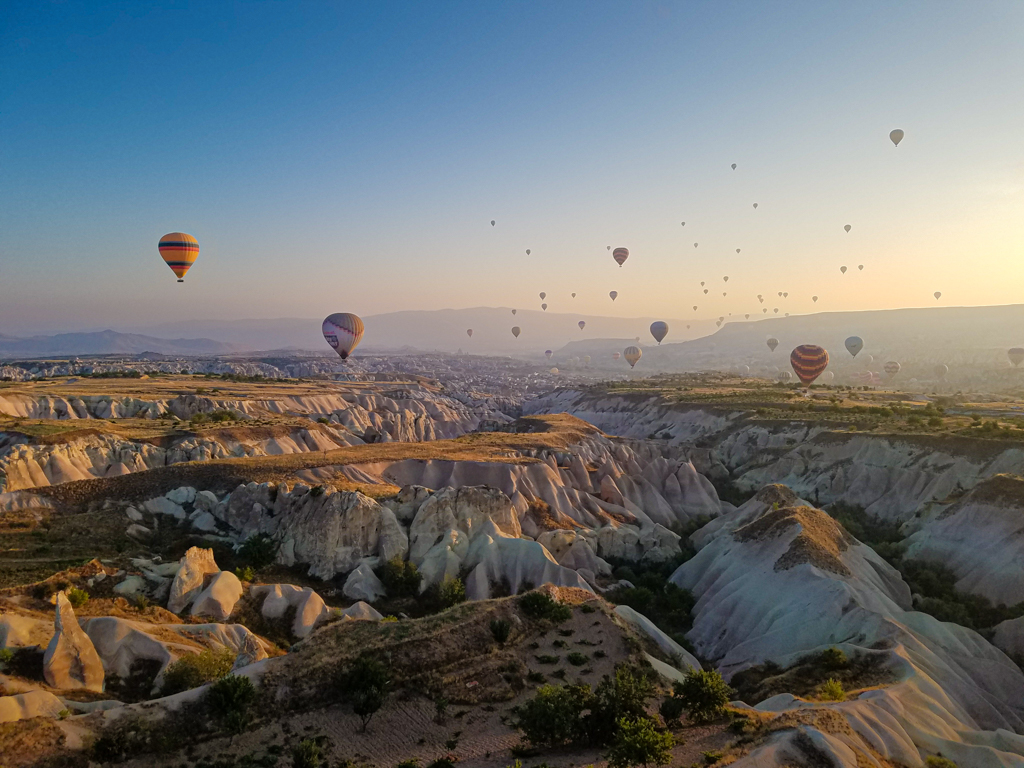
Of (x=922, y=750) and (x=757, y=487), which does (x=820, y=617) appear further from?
(x=757, y=487)

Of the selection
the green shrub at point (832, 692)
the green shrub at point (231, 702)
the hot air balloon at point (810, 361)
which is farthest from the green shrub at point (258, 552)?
the hot air balloon at point (810, 361)

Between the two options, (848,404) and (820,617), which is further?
(848,404)

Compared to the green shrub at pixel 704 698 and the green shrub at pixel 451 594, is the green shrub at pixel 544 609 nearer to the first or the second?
the green shrub at pixel 704 698

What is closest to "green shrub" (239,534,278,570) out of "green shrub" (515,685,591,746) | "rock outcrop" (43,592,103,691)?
"rock outcrop" (43,592,103,691)

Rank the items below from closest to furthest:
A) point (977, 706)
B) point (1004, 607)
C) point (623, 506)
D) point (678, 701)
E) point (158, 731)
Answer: point (158, 731)
point (678, 701)
point (977, 706)
point (1004, 607)
point (623, 506)

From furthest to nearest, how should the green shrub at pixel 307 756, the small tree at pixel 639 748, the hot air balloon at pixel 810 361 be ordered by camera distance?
the hot air balloon at pixel 810 361 < the green shrub at pixel 307 756 < the small tree at pixel 639 748

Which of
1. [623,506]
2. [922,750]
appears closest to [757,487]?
[623,506]
